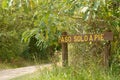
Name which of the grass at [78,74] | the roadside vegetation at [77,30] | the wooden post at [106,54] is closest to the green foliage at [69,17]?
the roadside vegetation at [77,30]

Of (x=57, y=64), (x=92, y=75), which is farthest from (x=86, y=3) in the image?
(x=57, y=64)

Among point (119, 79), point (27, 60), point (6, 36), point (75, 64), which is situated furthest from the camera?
point (27, 60)

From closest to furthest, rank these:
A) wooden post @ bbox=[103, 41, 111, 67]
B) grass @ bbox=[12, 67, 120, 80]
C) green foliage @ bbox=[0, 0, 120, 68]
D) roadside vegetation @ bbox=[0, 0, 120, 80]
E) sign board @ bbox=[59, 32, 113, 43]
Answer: green foliage @ bbox=[0, 0, 120, 68]
roadside vegetation @ bbox=[0, 0, 120, 80]
grass @ bbox=[12, 67, 120, 80]
sign board @ bbox=[59, 32, 113, 43]
wooden post @ bbox=[103, 41, 111, 67]

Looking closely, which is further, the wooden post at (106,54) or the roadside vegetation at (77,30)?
the wooden post at (106,54)

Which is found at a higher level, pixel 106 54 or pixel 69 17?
pixel 69 17

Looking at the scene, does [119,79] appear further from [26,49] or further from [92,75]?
[26,49]

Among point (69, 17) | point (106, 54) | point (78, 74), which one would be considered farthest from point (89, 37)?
point (78, 74)

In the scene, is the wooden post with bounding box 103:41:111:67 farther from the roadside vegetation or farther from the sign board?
the sign board

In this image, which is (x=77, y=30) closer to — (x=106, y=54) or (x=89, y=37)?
(x=89, y=37)

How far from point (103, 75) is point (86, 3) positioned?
329 centimetres

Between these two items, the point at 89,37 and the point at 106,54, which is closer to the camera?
the point at 89,37

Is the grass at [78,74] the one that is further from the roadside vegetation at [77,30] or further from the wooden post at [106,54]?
the wooden post at [106,54]

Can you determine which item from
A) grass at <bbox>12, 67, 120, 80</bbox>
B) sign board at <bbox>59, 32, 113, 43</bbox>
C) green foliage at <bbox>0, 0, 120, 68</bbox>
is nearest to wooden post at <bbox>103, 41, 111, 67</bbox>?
green foliage at <bbox>0, 0, 120, 68</bbox>

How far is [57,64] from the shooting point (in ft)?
32.1
